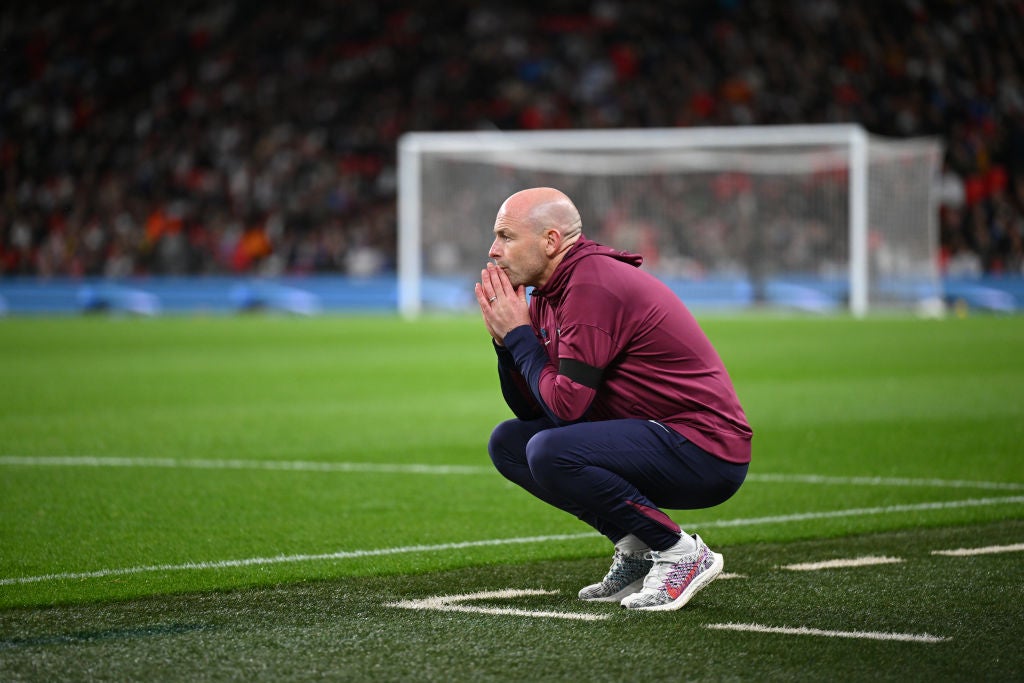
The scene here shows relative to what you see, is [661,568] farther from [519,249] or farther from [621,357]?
[519,249]

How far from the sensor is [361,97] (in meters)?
39.0

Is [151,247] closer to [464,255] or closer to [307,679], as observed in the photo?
[464,255]

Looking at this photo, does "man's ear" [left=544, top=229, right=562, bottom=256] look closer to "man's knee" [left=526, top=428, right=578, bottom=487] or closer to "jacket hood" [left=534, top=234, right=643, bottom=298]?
"jacket hood" [left=534, top=234, right=643, bottom=298]

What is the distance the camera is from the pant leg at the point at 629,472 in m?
5.33

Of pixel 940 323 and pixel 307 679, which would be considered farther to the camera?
pixel 940 323

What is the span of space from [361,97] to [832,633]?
115 feet

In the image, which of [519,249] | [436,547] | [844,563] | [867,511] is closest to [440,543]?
[436,547]

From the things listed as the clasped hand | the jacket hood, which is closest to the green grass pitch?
the clasped hand

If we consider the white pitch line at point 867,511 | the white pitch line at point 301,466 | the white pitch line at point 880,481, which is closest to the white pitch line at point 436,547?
the white pitch line at point 867,511

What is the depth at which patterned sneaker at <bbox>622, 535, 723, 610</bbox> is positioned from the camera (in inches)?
211

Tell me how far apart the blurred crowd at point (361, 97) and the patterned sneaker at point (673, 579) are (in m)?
26.9

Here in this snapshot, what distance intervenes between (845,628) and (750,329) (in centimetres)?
1993

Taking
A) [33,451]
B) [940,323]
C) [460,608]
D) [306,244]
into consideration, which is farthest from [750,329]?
[460,608]

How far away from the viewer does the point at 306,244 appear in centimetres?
3522
